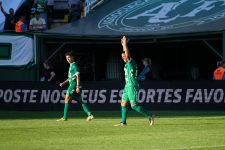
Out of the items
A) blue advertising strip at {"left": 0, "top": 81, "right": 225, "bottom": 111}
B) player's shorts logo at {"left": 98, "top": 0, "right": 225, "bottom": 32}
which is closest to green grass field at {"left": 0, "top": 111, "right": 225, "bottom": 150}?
blue advertising strip at {"left": 0, "top": 81, "right": 225, "bottom": 111}

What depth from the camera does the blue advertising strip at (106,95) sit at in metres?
28.1

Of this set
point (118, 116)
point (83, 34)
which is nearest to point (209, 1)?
point (83, 34)

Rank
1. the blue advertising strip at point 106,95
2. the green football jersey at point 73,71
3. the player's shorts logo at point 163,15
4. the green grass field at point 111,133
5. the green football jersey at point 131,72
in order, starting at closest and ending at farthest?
the green grass field at point 111,133, the green football jersey at point 131,72, the green football jersey at point 73,71, the blue advertising strip at point 106,95, the player's shorts logo at point 163,15

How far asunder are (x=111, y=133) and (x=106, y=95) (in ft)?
33.4

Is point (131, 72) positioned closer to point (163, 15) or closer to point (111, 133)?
point (111, 133)

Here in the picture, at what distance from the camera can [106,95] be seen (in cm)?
2847

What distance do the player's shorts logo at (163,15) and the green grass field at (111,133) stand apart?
7090 millimetres

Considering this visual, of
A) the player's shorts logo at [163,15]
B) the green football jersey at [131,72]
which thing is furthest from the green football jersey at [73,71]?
the player's shorts logo at [163,15]

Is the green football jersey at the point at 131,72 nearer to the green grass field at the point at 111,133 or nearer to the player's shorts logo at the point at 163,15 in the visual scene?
the green grass field at the point at 111,133

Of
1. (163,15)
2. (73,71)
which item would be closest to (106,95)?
(73,71)

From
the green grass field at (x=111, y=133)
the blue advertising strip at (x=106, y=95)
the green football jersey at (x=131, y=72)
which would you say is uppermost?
the green football jersey at (x=131, y=72)

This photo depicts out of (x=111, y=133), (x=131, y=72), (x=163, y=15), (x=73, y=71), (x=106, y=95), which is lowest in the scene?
(x=106, y=95)

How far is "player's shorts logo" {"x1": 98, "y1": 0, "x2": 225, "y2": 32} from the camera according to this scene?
31984 millimetres

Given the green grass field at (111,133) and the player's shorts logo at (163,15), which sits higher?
the player's shorts logo at (163,15)
